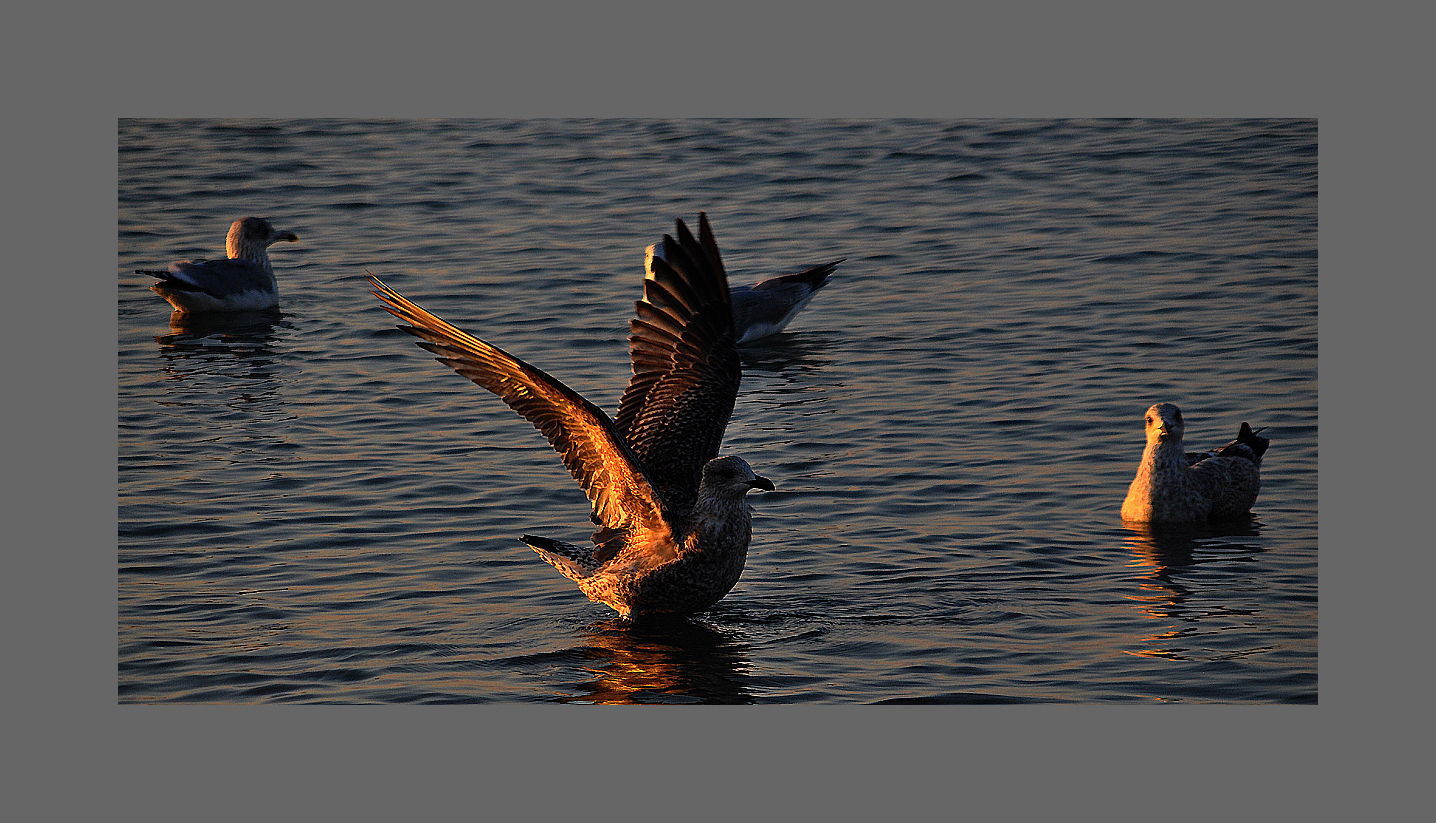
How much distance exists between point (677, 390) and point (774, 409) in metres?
3.46

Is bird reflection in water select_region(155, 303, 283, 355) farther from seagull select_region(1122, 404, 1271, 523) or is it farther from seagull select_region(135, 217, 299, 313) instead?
seagull select_region(1122, 404, 1271, 523)

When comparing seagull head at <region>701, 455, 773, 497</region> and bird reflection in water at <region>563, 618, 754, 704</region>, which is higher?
seagull head at <region>701, 455, 773, 497</region>

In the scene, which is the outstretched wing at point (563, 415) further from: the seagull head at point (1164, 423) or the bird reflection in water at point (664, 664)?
the seagull head at point (1164, 423)

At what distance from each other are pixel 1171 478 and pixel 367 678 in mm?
4753

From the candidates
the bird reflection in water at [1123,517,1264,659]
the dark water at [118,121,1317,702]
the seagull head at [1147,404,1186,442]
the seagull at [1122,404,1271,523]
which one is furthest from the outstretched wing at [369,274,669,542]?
the seagull head at [1147,404,1186,442]

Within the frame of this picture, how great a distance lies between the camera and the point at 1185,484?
789cm

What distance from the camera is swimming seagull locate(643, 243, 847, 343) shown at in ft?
39.3

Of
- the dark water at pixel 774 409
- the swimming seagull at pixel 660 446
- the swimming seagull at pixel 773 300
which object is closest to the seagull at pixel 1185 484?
the dark water at pixel 774 409

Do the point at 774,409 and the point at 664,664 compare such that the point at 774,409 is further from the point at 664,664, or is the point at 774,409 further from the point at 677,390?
the point at 664,664

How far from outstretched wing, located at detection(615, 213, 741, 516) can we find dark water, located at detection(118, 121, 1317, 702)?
2.59 ft

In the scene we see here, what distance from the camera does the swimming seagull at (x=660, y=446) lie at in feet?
19.9

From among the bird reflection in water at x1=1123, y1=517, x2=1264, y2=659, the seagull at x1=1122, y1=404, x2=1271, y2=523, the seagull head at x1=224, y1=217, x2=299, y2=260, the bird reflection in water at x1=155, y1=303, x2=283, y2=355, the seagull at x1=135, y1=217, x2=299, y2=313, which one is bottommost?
the bird reflection in water at x1=1123, y1=517, x2=1264, y2=659

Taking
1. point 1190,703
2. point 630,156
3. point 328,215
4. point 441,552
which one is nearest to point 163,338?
point 328,215

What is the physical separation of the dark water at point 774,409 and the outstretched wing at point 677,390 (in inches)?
31.1
